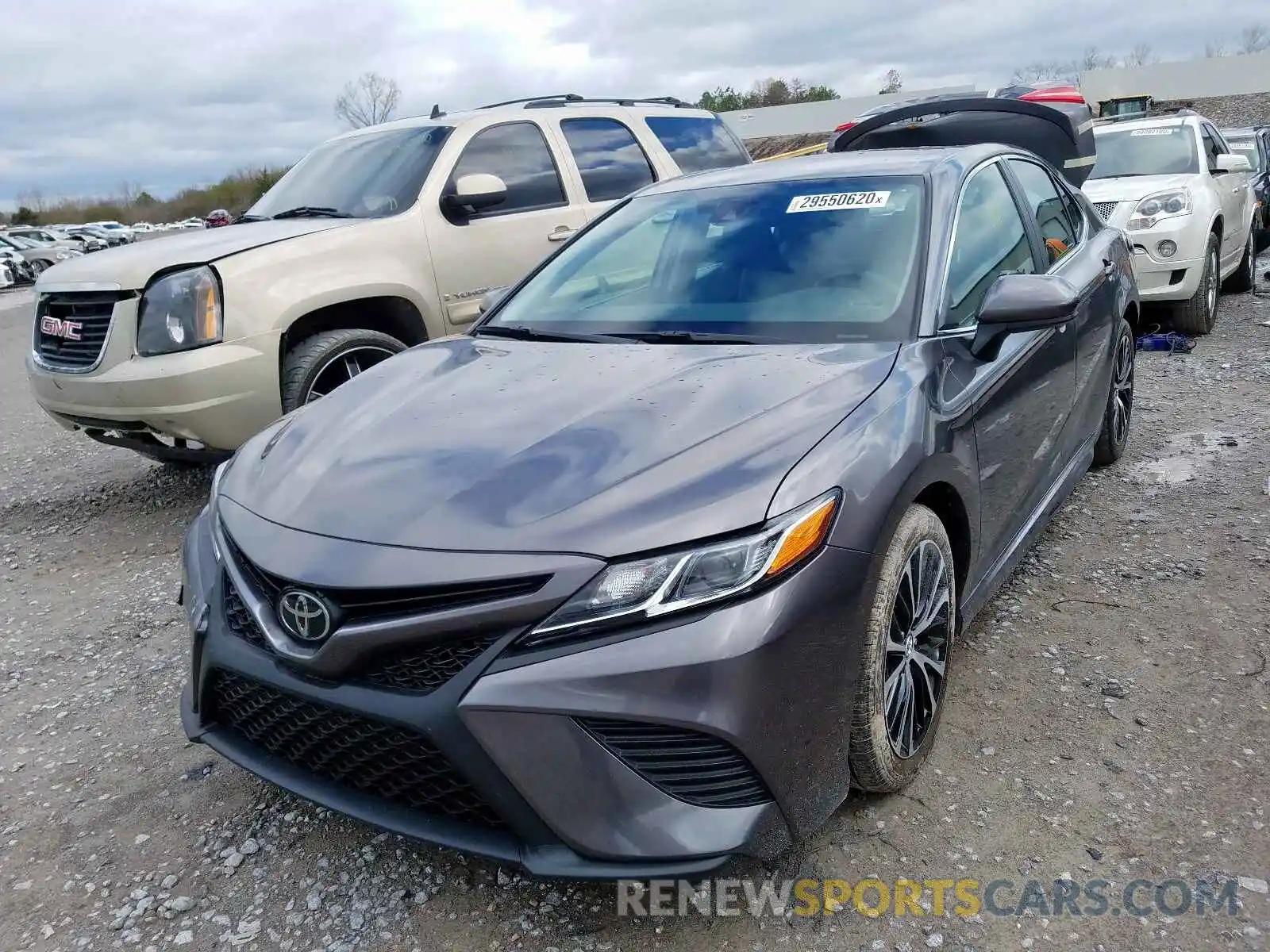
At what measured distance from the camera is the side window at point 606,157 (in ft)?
19.6

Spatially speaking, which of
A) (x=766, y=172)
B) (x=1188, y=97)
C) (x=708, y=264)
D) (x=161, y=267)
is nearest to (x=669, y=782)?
(x=708, y=264)

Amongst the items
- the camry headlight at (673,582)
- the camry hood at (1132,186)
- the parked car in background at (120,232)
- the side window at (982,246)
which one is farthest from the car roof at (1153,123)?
the parked car in background at (120,232)

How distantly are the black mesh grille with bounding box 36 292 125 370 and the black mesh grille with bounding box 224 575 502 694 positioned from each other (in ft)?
10.8

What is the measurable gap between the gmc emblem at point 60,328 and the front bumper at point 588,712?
10.8ft

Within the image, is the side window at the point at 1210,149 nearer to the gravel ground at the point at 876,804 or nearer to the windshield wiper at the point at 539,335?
the gravel ground at the point at 876,804

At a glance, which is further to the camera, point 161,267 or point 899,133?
point 899,133

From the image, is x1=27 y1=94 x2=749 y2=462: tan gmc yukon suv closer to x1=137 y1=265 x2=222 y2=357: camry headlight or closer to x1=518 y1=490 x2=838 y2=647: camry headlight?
x1=137 y1=265 x2=222 y2=357: camry headlight

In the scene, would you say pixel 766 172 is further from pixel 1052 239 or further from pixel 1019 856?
pixel 1019 856

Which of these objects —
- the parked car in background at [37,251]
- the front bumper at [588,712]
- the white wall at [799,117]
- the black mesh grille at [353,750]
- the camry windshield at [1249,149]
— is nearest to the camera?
the front bumper at [588,712]

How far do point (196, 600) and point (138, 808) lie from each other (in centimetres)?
74

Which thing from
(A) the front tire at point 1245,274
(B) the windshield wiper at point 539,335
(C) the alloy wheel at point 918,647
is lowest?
(A) the front tire at point 1245,274

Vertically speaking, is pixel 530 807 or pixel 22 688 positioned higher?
pixel 530 807

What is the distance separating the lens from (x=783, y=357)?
2.65 metres

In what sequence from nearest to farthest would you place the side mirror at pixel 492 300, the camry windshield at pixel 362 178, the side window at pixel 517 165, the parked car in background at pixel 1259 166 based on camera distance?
the side mirror at pixel 492 300 < the camry windshield at pixel 362 178 < the side window at pixel 517 165 < the parked car in background at pixel 1259 166
